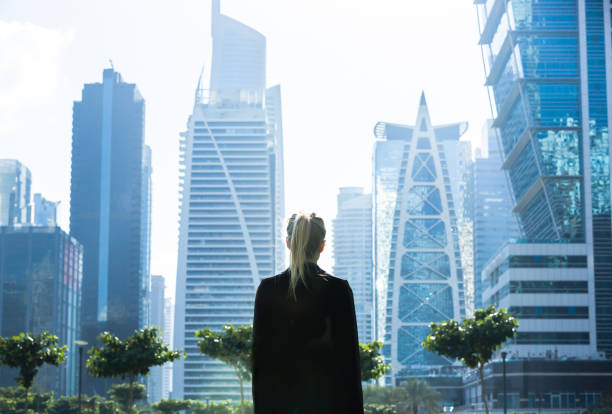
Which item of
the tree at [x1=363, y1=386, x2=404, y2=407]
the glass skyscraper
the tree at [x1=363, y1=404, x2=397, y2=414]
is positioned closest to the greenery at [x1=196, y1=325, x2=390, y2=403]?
the tree at [x1=363, y1=404, x2=397, y2=414]

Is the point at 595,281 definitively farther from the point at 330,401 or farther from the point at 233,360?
the point at 330,401

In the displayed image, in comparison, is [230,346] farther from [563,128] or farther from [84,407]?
[563,128]

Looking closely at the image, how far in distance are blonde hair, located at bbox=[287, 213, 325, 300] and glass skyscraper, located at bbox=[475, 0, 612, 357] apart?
110658mm

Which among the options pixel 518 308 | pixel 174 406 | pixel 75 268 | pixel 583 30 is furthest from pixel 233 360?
pixel 75 268

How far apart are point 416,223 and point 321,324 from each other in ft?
630

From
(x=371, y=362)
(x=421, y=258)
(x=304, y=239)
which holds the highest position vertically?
(x=421, y=258)

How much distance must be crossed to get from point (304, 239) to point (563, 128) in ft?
401

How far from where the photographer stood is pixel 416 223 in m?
194

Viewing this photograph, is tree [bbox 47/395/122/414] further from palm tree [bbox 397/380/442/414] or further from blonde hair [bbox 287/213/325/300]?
blonde hair [bbox 287/213/325/300]

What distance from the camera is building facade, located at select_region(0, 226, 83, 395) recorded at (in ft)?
523

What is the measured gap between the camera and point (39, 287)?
164 metres

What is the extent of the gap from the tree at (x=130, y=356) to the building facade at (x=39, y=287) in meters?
117

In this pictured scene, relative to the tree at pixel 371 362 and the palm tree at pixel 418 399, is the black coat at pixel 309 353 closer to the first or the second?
the tree at pixel 371 362

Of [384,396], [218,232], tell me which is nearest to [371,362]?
[384,396]
